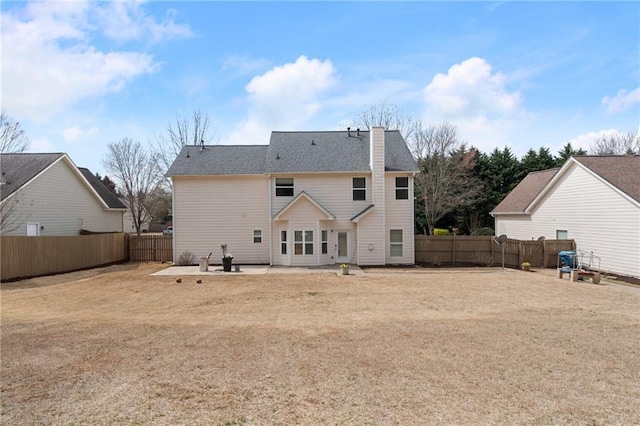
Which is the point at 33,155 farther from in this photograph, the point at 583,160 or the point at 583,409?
the point at 583,160

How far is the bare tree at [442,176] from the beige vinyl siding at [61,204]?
86.0ft

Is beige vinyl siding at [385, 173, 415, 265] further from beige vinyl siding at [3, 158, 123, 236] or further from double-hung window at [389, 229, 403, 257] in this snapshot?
beige vinyl siding at [3, 158, 123, 236]

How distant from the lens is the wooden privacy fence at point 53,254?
1714cm

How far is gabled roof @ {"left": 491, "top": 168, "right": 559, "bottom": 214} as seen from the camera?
27.3 meters

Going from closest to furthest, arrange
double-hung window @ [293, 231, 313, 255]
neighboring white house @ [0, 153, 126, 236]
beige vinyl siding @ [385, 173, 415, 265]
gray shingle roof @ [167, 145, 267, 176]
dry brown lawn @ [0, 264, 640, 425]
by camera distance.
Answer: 1. dry brown lawn @ [0, 264, 640, 425]
2. neighboring white house @ [0, 153, 126, 236]
3. double-hung window @ [293, 231, 313, 255]
4. beige vinyl siding @ [385, 173, 415, 265]
5. gray shingle roof @ [167, 145, 267, 176]

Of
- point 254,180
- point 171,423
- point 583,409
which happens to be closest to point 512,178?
point 254,180

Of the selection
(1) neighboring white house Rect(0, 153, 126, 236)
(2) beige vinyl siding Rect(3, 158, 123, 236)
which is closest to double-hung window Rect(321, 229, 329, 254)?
(1) neighboring white house Rect(0, 153, 126, 236)

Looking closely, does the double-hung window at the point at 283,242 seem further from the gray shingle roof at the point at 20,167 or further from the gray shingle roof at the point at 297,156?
the gray shingle roof at the point at 20,167

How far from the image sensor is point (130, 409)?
4703 mm

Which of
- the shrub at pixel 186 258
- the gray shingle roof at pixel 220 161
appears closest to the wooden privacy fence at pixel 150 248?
the shrub at pixel 186 258

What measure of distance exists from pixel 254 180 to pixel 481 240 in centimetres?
1394

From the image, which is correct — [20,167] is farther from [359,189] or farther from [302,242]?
[359,189]

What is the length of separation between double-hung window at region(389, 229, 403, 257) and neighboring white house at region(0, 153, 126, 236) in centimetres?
1989

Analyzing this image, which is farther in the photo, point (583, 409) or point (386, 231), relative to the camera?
point (386, 231)
